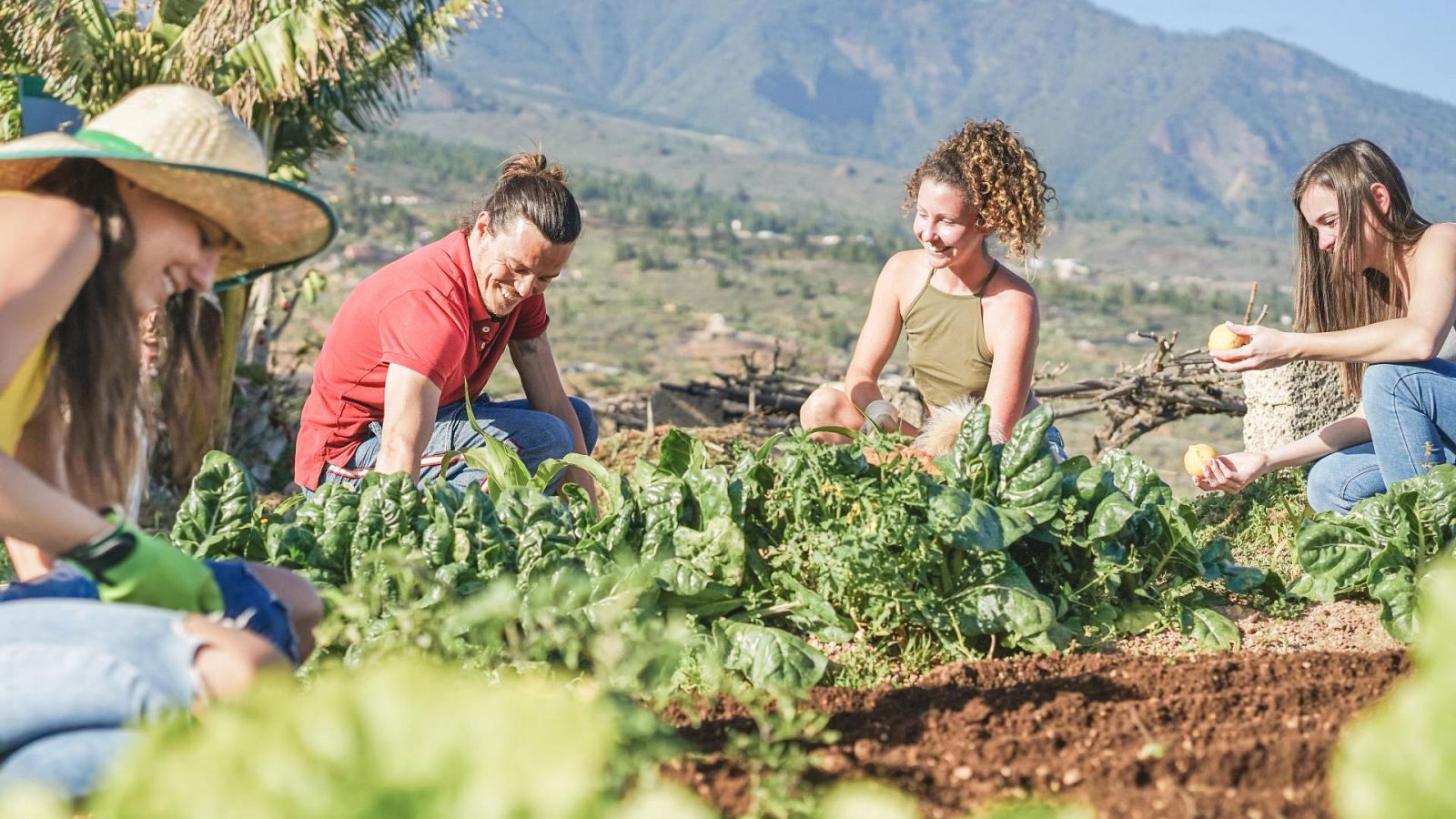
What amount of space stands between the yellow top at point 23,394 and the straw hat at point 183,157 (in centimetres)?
10

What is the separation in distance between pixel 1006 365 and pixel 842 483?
1461mm

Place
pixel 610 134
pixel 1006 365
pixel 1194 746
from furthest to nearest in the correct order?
pixel 610 134 < pixel 1006 365 < pixel 1194 746

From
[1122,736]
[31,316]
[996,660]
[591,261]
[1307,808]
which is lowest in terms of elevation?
[591,261]

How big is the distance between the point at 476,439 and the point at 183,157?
7.92 feet

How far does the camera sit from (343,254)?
38.2 metres

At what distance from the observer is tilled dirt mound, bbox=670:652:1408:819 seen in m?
1.98

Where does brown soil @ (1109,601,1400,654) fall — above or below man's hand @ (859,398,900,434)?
below

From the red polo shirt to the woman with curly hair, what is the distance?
1.21 meters

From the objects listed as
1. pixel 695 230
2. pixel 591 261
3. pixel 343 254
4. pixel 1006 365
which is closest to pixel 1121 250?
pixel 695 230

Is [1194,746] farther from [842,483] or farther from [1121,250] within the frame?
[1121,250]

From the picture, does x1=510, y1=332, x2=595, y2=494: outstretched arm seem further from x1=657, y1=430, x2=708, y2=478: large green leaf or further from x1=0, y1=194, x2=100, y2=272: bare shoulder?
x1=0, y1=194, x2=100, y2=272: bare shoulder

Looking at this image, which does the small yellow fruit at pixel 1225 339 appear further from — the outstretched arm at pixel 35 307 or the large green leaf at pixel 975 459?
the outstretched arm at pixel 35 307

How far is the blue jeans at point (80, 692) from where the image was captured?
192 cm

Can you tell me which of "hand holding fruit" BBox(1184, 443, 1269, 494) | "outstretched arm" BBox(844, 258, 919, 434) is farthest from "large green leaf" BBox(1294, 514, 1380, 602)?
"outstretched arm" BBox(844, 258, 919, 434)
